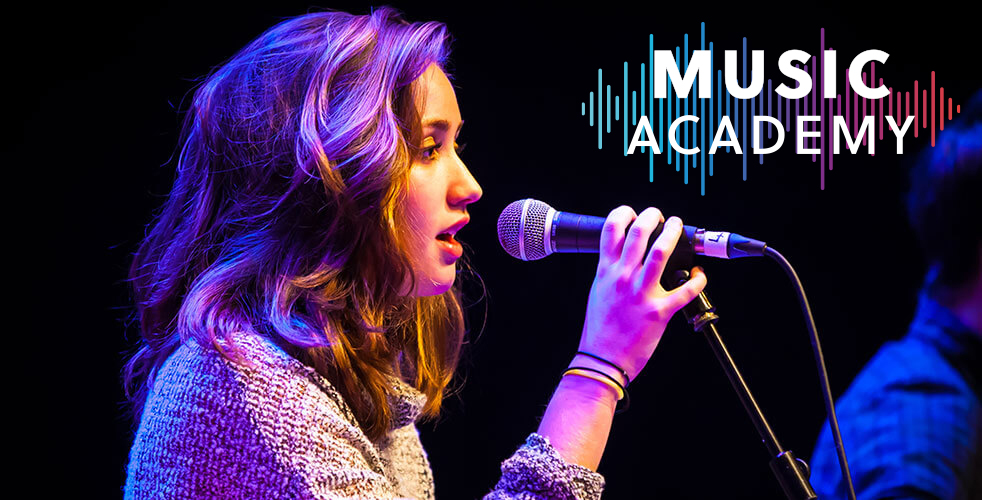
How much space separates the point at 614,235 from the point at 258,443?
1.86 feet

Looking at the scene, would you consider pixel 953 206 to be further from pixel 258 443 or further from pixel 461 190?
pixel 258 443

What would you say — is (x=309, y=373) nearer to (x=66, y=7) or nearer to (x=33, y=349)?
(x=33, y=349)

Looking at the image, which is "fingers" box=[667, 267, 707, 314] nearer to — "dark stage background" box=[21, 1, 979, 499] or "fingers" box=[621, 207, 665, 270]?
"fingers" box=[621, 207, 665, 270]

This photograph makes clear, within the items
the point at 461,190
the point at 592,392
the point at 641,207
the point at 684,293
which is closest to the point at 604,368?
the point at 592,392

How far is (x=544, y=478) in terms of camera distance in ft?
3.33

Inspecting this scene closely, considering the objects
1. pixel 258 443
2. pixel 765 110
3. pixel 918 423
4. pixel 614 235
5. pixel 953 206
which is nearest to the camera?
pixel 258 443

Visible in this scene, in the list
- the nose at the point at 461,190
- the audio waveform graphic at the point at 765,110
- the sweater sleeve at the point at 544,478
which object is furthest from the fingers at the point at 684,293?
the audio waveform graphic at the point at 765,110

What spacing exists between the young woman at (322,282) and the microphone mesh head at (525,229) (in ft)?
A: 0.24

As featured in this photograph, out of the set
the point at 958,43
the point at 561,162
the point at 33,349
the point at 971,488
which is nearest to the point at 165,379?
the point at 33,349

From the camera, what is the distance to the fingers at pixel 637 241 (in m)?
1.06

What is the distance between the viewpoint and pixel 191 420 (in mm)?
979

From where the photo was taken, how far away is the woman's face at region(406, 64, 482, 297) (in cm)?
122

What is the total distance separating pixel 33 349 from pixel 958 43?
2.59m

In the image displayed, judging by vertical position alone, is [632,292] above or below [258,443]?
above
